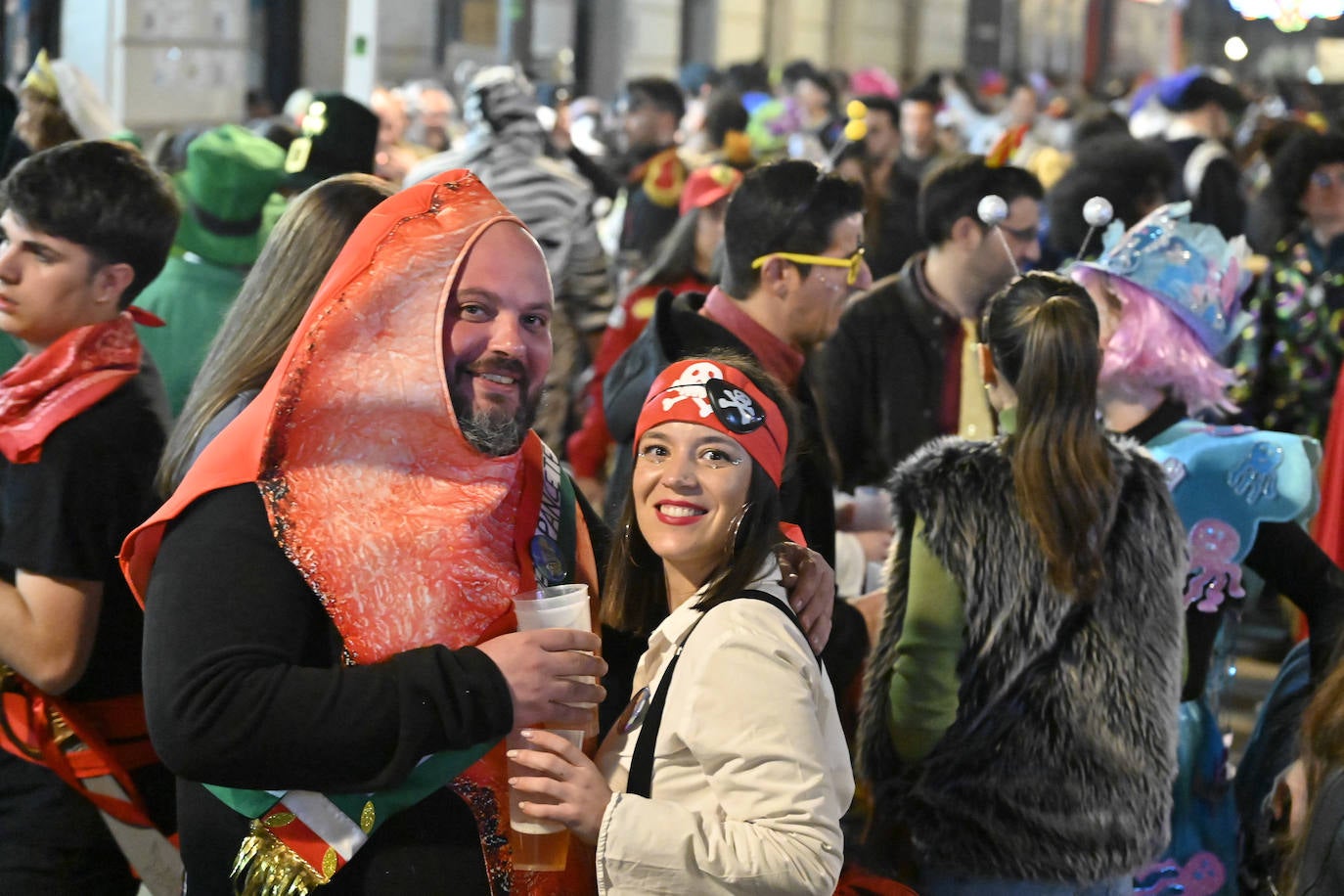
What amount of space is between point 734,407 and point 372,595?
1.93ft

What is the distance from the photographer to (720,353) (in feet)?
8.57

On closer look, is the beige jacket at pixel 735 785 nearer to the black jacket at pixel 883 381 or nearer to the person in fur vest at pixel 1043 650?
the person in fur vest at pixel 1043 650

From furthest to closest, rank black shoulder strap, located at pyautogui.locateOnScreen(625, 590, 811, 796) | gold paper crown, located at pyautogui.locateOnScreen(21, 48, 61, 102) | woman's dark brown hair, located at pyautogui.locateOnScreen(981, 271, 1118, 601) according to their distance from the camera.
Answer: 1. gold paper crown, located at pyautogui.locateOnScreen(21, 48, 61, 102)
2. woman's dark brown hair, located at pyautogui.locateOnScreen(981, 271, 1118, 601)
3. black shoulder strap, located at pyautogui.locateOnScreen(625, 590, 811, 796)

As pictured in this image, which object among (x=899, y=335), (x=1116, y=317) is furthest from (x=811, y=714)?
(x=899, y=335)

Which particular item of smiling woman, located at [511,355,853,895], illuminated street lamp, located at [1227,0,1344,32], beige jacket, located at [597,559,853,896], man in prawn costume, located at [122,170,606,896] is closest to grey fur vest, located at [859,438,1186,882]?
smiling woman, located at [511,355,853,895]

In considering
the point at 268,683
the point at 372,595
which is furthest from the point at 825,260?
the point at 268,683

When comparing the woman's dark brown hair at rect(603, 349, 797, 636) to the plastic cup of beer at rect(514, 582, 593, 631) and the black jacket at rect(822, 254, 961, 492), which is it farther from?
the black jacket at rect(822, 254, 961, 492)

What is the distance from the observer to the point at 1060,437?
2.96 m

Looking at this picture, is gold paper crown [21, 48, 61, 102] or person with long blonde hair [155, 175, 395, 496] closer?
person with long blonde hair [155, 175, 395, 496]

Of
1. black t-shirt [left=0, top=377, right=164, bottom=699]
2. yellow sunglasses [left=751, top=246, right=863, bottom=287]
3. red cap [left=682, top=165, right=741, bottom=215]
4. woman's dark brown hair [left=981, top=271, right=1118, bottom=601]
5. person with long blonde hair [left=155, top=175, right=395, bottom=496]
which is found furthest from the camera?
red cap [left=682, top=165, right=741, bottom=215]

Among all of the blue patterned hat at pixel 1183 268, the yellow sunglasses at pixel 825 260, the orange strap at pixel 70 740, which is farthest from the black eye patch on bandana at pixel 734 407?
the blue patterned hat at pixel 1183 268

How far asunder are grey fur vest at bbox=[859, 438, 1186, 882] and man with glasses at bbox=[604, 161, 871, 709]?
0.37m

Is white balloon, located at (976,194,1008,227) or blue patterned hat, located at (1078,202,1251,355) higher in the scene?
white balloon, located at (976,194,1008,227)

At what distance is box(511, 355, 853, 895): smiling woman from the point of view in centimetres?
195
